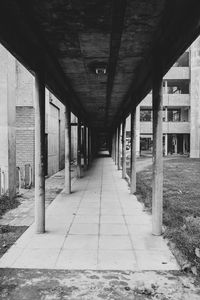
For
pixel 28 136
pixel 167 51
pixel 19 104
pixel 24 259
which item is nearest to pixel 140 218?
pixel 24 259

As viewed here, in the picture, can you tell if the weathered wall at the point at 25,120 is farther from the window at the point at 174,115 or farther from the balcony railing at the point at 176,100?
the window at the point at 174,115

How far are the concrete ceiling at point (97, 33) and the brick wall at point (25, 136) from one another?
5476mm

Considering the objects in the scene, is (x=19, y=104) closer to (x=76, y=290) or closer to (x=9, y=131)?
(x=9, y=131)

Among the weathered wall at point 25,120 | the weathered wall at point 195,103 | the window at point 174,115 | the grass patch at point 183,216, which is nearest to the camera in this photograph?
the grass patch at point 183,216

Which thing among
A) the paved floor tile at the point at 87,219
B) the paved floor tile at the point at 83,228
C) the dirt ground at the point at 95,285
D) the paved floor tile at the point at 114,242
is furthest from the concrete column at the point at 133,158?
the dirt ground at the point at 95,285

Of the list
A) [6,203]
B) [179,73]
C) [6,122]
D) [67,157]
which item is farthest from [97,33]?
[179,73]

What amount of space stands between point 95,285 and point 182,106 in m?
34.8

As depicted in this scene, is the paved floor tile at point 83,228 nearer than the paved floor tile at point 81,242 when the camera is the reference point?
No

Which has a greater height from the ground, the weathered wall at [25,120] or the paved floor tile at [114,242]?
the weathered wall at [25,120]

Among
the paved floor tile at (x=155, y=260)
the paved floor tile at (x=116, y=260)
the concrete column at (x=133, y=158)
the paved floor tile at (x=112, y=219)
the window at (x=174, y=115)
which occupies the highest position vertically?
the window at (x=174, y=115)

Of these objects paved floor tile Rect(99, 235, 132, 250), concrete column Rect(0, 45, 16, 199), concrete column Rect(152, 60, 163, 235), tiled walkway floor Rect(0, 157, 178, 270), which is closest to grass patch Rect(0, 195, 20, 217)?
concrete column Rect(0, 45, 16, 199)

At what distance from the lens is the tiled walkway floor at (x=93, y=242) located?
188 inches

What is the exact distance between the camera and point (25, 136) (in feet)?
42.8

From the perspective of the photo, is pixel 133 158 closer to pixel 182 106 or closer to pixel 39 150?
pixel 39 150
